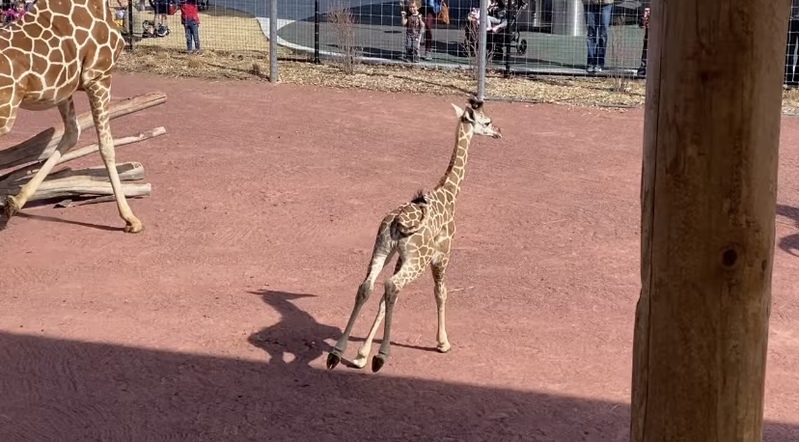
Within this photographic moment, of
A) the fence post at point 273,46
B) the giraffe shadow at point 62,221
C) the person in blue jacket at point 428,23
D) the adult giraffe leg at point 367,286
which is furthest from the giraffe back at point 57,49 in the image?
the person in blue jacket at point 428,23

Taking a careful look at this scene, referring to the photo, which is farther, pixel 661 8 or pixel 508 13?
pixel 508 13

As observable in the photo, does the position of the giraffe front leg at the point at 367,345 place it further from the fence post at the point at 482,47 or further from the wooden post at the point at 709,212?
the fence post at the point at 482,47

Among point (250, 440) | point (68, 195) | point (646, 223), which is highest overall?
point (646, 223)

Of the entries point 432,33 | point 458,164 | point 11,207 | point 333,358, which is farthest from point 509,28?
point 333,358

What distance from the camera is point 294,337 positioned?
20.6 feet

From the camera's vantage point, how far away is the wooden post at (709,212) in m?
2.59

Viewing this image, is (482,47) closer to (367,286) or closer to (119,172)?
(119,172)

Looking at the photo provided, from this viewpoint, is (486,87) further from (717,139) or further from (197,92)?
(717,139)

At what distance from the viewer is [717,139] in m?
2.62

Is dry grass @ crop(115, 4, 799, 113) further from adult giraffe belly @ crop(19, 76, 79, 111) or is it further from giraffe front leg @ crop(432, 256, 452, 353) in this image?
giraffe front leg @ crop(432, 256, 452, 353)

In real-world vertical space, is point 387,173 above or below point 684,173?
below

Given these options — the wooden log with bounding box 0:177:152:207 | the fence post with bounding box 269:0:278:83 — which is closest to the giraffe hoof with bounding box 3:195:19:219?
the wooden log with bounding box 0:177:152:207

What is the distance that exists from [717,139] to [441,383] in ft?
11.0

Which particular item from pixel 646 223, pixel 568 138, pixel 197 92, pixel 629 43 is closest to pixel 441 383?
pixel 646 223
